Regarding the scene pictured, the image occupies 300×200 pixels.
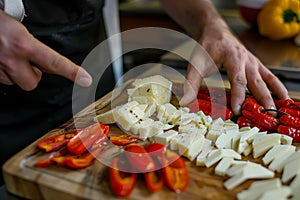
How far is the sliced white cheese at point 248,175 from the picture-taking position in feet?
2.71

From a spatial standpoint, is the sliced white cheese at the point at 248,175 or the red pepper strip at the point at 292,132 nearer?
the sliced white cheese at the point at 248,175

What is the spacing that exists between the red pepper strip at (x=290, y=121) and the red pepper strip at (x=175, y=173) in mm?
357

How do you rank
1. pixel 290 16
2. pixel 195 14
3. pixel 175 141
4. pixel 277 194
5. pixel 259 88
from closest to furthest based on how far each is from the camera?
pixel 277 194, pixel 175 141, pixel 259 88, pixel 195 14, pixel 290 16

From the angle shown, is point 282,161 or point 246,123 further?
point 246,123

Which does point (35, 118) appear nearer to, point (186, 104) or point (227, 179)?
point (186, 104)

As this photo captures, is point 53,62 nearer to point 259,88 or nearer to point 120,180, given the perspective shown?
point 120,180

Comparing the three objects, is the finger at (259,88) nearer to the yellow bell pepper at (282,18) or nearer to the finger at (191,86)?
the finger at (191,86)

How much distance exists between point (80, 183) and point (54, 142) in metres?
0.18

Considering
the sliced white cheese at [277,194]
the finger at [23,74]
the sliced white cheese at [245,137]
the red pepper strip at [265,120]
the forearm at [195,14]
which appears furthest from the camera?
the forearm at [195,14]

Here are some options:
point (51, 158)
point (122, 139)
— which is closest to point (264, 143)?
point (122, 139)

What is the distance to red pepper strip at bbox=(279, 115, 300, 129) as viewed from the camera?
105 cm

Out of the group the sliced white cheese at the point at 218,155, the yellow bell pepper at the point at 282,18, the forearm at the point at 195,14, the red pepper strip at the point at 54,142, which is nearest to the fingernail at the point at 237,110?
the sliced white cheese at the point at 218,155

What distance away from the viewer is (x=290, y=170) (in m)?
0.85

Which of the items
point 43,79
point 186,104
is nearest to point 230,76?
point 186,104
